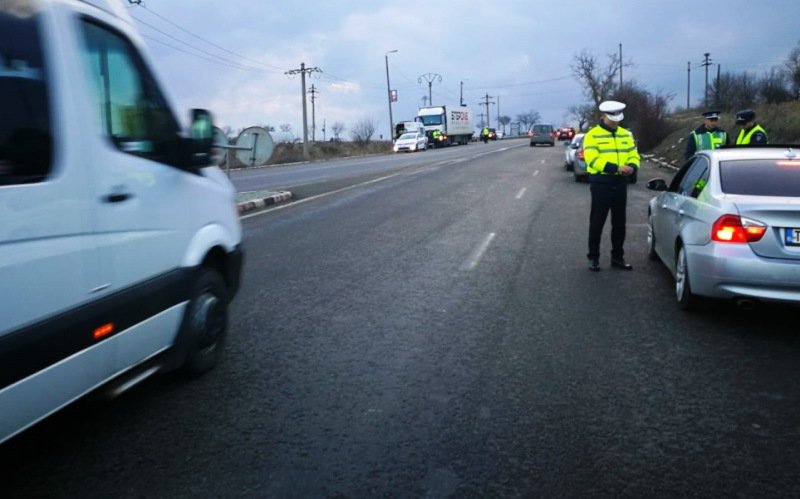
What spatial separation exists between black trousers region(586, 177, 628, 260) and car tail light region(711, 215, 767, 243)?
7.49 ft

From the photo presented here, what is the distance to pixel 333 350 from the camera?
5.34 m

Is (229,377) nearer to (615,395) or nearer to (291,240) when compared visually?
(615,395)

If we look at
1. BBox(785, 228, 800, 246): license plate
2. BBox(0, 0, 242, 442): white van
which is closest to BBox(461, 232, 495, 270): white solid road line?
BBox(785, 228, 800, 246): license plate

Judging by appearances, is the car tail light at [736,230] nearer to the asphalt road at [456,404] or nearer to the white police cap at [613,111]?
the asphalt road at [456,404]

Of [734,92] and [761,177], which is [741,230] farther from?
[734,92]

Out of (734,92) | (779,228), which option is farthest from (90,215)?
(734,92)

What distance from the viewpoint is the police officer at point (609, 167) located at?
7.93 m

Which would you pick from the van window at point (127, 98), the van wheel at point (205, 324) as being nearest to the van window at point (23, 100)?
the van window at point (127, 98)

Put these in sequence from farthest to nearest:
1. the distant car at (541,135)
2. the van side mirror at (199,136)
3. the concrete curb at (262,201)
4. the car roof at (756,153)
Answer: the distant car at (541,135), the concrete curb at (262,201), the car roof at (756,153), the van side mirror at (199,136)

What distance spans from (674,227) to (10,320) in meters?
5.91

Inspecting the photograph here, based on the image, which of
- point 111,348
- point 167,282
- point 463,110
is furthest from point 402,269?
point 463,110

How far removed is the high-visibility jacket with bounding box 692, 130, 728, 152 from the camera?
10.7 m

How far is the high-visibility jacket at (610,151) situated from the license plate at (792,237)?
8.57 ft

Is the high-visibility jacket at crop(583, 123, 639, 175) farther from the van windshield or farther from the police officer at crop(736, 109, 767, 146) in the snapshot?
the van windshield
